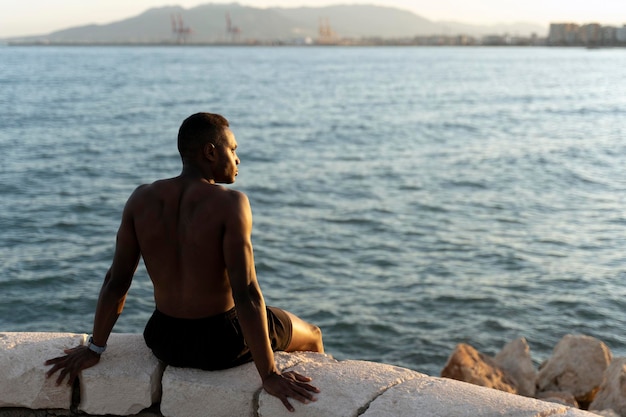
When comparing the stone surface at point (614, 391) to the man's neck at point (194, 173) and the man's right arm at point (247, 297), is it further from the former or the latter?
the man's neck at point (194, 173)

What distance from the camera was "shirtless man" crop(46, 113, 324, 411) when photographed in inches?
139

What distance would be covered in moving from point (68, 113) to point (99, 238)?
24.4m

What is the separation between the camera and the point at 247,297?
3529 millimetres

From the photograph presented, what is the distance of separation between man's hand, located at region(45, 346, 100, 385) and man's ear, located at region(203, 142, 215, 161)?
1118 millimetres

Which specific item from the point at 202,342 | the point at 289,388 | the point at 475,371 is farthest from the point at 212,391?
the point at 475,371

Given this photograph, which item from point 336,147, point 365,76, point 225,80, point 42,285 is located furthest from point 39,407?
point 365,76

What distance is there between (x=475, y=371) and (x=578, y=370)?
1.17 m

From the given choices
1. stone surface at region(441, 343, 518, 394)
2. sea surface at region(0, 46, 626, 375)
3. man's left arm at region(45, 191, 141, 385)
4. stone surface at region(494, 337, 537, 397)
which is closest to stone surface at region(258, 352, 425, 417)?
man's left arm at region(45, 191, 141, 385)

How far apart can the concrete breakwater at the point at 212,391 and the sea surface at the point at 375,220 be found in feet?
20.3

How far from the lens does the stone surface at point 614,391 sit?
19.3 ft

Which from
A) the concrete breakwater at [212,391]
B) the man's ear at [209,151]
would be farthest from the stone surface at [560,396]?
the man's ear at [209,151]

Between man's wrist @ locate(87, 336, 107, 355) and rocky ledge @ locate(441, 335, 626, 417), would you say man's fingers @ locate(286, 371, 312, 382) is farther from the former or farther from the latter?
rocky ledge @ locate(441, 335, 626, 417)

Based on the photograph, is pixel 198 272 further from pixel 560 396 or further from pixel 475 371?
pixel 560 396

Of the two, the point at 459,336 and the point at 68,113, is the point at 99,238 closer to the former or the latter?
the point at 459,336
